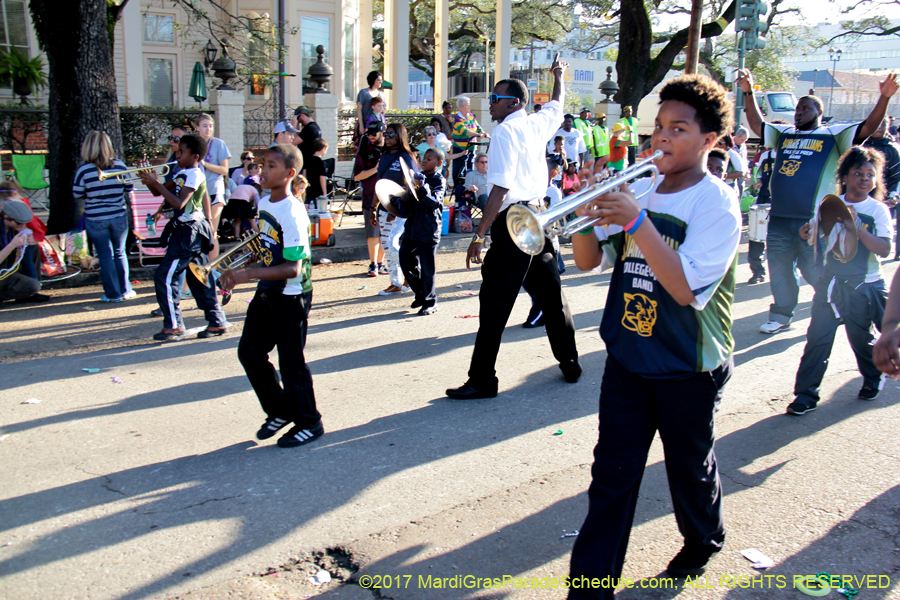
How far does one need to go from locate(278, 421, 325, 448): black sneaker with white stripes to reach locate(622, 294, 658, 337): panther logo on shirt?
7.58ft

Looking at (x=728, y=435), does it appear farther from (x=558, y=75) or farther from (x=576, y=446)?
(x=558, y=75)

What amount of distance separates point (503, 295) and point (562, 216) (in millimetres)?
2261

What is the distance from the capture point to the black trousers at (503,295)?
5.01 meters

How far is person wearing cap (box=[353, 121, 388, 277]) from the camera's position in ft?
31.3

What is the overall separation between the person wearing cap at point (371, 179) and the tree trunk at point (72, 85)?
334 cm

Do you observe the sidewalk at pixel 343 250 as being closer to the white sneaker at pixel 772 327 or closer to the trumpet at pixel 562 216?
the white sneaker at pixel 772 327

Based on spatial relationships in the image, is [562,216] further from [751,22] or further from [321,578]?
[751,22]

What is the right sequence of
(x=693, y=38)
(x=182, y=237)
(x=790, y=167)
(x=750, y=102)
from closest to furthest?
(x=750, y=102)
(x=790, y=167)
(x=182, y=237)
(x=693, y=38)

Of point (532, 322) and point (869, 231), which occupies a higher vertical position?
point (869, 231)

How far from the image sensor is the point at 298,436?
171 inches

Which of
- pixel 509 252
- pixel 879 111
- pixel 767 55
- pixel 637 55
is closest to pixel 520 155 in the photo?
pixel 509 252

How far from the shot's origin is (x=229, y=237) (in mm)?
9734

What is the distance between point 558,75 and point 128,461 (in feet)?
13.5

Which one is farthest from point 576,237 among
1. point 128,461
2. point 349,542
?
point 128,461
